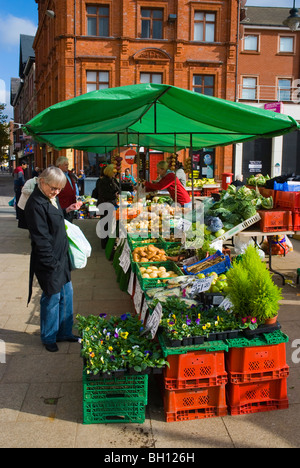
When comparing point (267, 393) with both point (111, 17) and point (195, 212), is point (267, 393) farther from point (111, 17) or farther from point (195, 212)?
point (111, 17)

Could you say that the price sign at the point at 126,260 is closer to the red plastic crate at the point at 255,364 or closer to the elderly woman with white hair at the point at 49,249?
the elderly woman with white hair at the point at 49,249

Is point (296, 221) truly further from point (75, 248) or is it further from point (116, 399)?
point (116, 399)

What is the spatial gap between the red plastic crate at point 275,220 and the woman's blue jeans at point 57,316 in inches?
Answer: 139

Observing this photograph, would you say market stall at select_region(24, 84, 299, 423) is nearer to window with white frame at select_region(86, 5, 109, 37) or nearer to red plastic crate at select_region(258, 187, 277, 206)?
red plastic crate at select_region(258, 187, 277, 206)

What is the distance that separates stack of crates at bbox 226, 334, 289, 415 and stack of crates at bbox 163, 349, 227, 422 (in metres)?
0.08

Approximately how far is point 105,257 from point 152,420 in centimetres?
592

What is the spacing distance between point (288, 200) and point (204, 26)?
19015mm

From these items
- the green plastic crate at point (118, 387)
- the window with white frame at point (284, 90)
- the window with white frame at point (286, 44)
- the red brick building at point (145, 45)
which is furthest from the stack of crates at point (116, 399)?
the window with white frame at point (286, 44)

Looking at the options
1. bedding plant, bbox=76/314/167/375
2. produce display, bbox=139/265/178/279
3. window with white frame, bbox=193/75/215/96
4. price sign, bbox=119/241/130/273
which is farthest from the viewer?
window with white frame, bbox=193/75/215/96

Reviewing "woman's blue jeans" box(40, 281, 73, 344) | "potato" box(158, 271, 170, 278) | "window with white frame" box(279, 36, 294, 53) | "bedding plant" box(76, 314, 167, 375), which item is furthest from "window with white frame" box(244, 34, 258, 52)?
"bedding plant" box(76, 314, 167, 375)

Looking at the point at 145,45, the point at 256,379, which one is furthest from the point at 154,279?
the point at 145,45

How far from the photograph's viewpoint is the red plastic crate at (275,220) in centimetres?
663

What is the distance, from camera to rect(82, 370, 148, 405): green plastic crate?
310 cm
